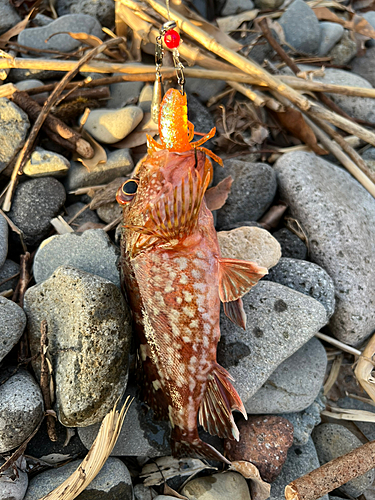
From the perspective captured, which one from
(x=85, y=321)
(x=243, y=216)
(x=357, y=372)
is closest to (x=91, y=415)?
(x=85, y=321)

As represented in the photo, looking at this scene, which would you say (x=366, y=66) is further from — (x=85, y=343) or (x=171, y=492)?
(x=171, y=492)

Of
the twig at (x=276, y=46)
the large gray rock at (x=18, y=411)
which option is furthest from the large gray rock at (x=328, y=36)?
the large gray rock at (x=18, y=411)

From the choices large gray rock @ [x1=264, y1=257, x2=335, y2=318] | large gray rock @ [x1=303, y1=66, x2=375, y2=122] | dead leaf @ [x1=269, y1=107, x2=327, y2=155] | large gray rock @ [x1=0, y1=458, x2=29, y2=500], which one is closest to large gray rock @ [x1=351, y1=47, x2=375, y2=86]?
large gray rock @ [x1=303, y1=66, x2=375, y2=122]

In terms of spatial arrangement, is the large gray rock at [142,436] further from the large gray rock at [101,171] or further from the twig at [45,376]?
the large gray rock at [101,171]

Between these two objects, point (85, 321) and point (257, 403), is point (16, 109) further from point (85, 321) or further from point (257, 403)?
point (257, 403)

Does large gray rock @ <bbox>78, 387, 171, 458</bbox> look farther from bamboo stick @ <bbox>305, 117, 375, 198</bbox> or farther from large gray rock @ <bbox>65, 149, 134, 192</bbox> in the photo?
bamboo stick @ <bbox>305, 117, 375, 198</bbox>

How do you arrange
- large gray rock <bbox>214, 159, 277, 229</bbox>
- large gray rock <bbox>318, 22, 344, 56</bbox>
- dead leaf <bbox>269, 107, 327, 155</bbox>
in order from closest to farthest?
1. large gray rock <bbox>214, 159, 277, 229</bbox>
2. dead leaf <bbox>269, 107, 327, 155</bbox>
3. large gray rock <bbox>318, 22, 344, 56</bbox>

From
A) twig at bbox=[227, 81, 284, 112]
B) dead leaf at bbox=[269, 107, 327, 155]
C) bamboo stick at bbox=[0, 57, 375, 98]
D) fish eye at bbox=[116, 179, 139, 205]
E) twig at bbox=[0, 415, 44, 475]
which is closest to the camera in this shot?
twig at bbox=[0, 415, 44, 475]
